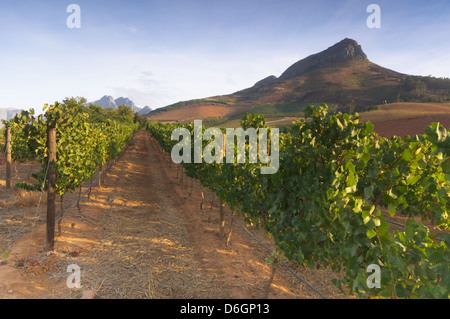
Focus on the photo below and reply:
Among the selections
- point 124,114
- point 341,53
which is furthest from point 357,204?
point 341,53

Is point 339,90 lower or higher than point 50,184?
higher

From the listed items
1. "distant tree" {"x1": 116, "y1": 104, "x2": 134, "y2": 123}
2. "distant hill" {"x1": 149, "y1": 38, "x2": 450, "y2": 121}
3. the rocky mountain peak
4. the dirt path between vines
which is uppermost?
the rocky mountain peak

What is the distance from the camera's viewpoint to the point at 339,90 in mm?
121562

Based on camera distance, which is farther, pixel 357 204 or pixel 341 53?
pixel 341 53

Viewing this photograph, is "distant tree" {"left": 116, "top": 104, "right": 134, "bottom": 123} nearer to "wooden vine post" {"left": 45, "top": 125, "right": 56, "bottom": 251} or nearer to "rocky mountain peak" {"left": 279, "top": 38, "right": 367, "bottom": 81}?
"wooden vine post" {"left": 45, "top": 125, "right": 56, "bottom": 251}

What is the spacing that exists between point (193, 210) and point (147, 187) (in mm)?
5244

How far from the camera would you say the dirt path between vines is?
5.85 metres
